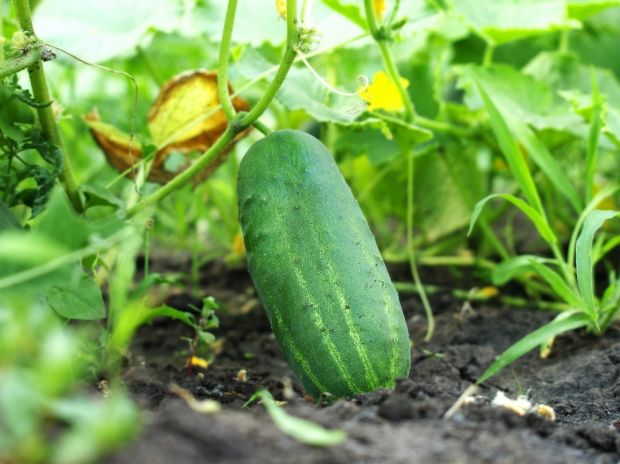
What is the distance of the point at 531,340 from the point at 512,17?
1278 mm

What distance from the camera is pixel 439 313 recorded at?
2.34 meters

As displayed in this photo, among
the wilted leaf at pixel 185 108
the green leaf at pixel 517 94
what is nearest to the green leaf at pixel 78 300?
the wilted leaf at pixel 185 108

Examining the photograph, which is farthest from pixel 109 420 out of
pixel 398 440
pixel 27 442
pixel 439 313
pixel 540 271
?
pixel 439 313

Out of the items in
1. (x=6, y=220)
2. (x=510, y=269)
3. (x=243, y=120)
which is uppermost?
(x=243, y=120)

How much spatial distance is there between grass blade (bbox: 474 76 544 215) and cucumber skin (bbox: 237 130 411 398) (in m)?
0.45

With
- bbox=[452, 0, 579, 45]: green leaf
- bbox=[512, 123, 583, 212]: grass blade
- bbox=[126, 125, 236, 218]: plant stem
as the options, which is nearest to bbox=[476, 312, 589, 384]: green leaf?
bbox=[512, 123, 583, 212]: grass blade

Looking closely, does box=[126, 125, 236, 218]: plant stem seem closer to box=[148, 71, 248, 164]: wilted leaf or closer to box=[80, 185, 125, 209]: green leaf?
box=[80, 185, 125, 209]: green leaf

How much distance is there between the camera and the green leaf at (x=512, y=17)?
7.76 feet

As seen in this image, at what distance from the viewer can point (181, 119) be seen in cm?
201

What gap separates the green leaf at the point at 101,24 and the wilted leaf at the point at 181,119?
337 millimetres

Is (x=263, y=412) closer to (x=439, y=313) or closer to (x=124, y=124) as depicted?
(x=439, y=313)

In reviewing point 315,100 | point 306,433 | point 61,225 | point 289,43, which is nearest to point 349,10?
point 315,100

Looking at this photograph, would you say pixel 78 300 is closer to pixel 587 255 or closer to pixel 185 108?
pixel 185 108

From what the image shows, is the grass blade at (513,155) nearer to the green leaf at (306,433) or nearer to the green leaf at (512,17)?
the green leaf at (512,17)
